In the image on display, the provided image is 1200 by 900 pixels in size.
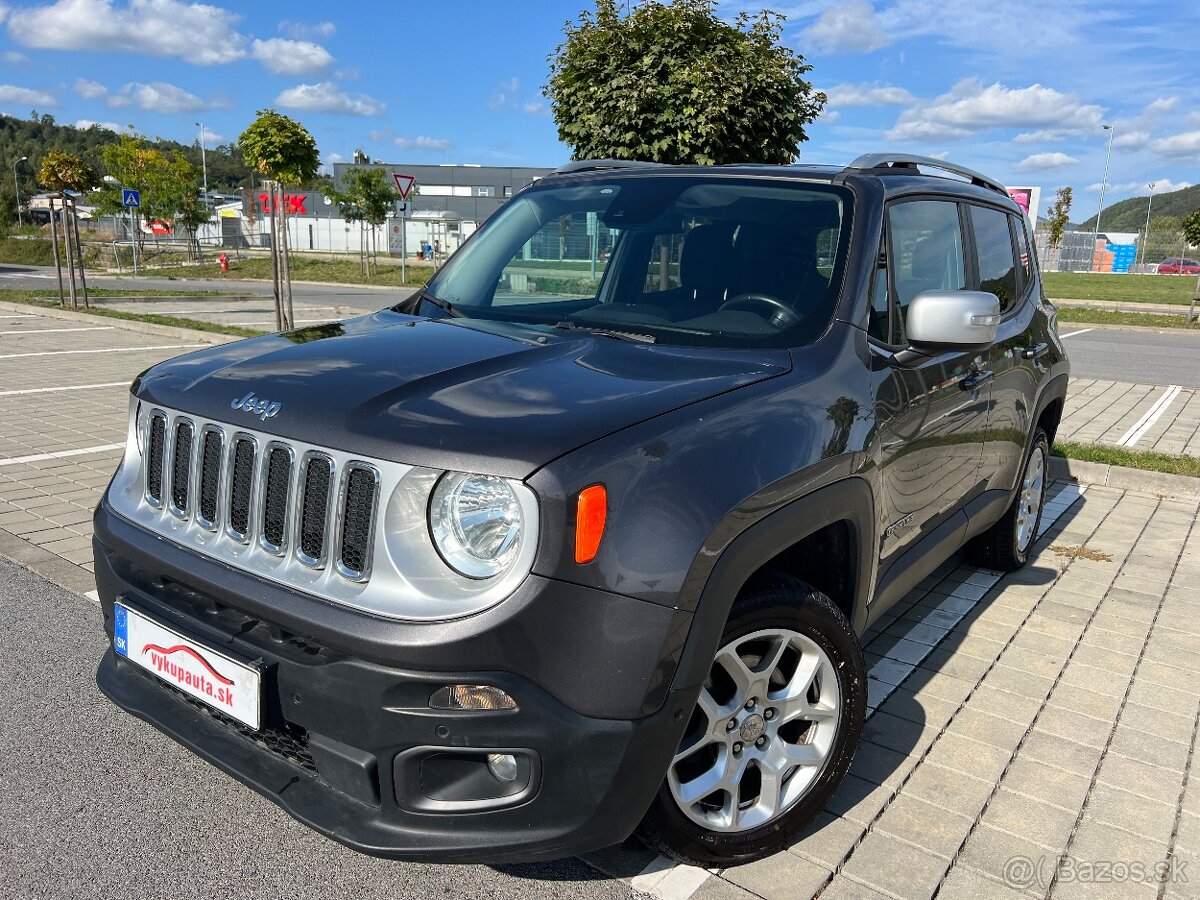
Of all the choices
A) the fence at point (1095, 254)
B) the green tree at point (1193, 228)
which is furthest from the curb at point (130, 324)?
the fence at point (1095, 254)

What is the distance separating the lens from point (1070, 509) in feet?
19.9

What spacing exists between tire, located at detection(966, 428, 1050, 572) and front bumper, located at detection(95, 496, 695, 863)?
313cm

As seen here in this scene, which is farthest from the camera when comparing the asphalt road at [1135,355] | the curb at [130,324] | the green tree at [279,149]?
the green tree at [279,149]

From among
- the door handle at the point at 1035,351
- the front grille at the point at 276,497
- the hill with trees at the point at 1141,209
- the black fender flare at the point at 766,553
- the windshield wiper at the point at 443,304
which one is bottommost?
the black fender flare at the point at 766,553

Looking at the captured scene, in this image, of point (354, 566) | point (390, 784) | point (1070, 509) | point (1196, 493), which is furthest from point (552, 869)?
point (1196, 493)

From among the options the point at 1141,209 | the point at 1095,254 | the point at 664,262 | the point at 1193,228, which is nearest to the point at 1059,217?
the point at 1095,254

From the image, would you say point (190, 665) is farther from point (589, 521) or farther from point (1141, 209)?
point (1141, 209)

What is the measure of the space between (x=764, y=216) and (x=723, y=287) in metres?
0.32

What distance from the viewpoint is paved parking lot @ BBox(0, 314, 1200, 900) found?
246 cm

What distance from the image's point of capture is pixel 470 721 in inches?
75.4

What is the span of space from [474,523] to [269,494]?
0.57m

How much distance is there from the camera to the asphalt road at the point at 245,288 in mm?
21938

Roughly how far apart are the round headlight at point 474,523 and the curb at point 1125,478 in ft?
19.5

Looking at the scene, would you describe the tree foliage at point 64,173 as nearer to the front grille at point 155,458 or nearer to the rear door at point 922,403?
the front grille at point 155,458
